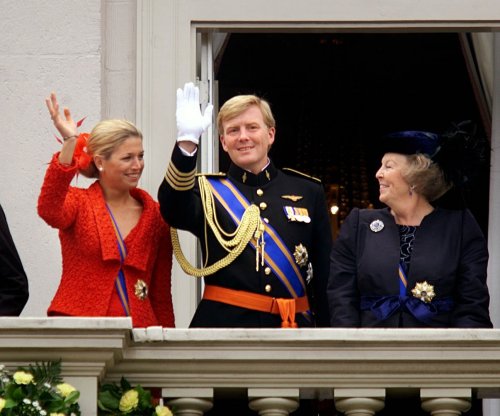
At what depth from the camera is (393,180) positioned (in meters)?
8.04

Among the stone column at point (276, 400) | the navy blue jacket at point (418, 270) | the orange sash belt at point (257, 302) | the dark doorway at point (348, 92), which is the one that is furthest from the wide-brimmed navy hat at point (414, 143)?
the dark doorway at point (348, 92)

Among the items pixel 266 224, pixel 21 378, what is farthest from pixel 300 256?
pixel 21 378

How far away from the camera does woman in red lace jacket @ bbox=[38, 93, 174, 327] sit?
792cm

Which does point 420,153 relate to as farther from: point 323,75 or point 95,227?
point 323,75

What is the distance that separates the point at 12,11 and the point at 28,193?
937mm

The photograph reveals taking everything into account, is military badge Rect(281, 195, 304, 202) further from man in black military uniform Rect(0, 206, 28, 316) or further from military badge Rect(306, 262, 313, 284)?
man in black military uniform Rect(0, 206, 28, 316)

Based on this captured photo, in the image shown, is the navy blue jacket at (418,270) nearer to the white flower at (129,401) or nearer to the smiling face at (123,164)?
the smiling face at (123,164)

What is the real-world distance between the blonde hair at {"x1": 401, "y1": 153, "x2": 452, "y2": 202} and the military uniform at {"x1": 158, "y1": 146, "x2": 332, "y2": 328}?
0.45 m

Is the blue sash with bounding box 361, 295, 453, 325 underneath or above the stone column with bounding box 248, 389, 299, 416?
above

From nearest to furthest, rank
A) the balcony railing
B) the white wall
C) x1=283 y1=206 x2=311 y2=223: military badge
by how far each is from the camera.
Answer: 1. the balcony railing
2. x1=283 y1=206 x2=311 y2=223: military badge
3. the white wall

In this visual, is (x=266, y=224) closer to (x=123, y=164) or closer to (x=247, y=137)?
(x=247, y=137)

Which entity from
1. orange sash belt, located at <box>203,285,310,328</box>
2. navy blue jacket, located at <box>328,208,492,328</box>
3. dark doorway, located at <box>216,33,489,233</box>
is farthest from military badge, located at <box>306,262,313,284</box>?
dark doorway, located at <box>216,33,489,233</box>

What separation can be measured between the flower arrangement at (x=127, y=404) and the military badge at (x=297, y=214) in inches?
68.6

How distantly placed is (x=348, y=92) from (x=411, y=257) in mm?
5926
